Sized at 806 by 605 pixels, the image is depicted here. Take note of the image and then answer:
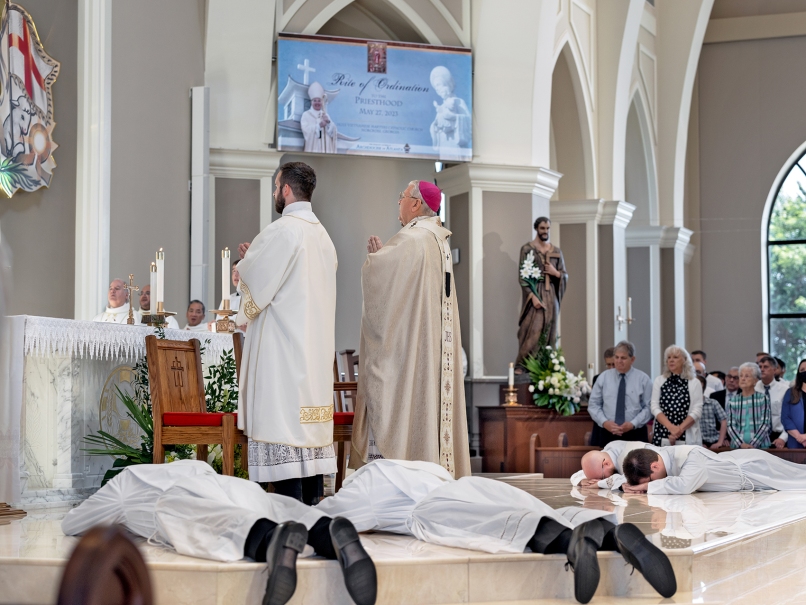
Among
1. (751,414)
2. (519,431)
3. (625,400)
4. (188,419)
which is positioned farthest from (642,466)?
(519,431)

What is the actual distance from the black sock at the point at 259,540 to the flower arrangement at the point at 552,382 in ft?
23.8

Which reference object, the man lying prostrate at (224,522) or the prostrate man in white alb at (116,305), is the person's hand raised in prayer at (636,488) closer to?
the man lying prostrate at (224,522)

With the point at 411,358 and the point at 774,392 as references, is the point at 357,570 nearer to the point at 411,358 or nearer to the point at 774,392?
the point at 411,358

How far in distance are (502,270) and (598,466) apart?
4520mm

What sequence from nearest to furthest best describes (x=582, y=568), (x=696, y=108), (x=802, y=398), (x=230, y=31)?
(x=582, y=568), (x=802, y=398), (x=230, y=31), (x=696, y=108)

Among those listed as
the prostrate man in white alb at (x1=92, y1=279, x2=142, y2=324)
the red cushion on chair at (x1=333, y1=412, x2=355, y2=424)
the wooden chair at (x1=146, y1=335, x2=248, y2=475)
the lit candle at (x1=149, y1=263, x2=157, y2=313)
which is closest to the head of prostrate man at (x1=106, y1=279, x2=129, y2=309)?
the prostrate man in white alb at (x1=92, y1=279, x2=142, y2=324)

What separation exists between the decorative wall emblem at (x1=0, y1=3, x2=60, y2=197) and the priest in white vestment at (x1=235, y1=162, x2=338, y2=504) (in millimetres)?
3922

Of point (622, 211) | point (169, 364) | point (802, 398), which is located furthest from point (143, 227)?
point (622, 211)

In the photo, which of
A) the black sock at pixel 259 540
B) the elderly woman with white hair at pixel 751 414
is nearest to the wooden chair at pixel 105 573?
the black sock at pixel 259 540

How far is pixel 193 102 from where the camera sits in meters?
9.66

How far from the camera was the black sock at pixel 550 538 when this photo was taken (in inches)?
152

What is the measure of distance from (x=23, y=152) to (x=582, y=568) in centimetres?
619

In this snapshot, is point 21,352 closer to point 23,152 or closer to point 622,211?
point 23,152

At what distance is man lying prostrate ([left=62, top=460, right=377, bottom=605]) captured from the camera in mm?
3418
